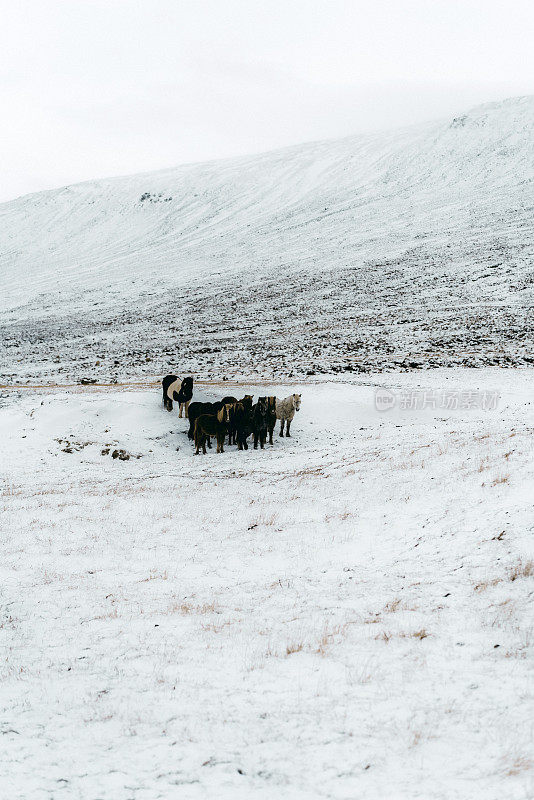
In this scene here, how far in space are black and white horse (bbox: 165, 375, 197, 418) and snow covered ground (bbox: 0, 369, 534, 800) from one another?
16.7 ft

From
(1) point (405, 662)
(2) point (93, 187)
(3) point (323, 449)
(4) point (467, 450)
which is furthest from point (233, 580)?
(2) point (93, 187)

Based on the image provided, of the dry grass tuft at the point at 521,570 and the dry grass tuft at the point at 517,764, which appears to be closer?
the dry grass tuft at the point at 517,764

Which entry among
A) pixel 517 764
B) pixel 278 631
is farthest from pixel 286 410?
pixel 517 764

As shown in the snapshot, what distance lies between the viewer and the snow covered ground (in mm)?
3580

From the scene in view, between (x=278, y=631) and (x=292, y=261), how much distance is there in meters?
57.0

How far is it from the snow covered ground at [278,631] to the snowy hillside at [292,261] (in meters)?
14.3

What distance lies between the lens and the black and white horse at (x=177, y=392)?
1744 cm

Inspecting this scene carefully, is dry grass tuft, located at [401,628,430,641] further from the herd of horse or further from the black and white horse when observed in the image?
the black and white horse

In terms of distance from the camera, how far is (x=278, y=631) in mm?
5492

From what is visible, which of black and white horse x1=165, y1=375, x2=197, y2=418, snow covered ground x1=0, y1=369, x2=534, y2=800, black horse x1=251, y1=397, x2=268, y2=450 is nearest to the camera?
snow covered ground x1=0, y1=369, x2=534, y2=800

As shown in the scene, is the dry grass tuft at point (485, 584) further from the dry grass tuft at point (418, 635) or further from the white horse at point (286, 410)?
the white horse at point (286, 410)

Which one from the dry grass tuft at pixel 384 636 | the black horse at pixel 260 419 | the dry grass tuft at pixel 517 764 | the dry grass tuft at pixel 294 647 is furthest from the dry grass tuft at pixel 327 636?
the black horse at pixel 260 419

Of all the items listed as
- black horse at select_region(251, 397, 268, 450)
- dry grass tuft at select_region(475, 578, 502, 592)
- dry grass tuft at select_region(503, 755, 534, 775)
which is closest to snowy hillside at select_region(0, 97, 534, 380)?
black horse at select_region(251, 397, 268, 450)

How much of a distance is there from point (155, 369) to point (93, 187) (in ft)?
316
